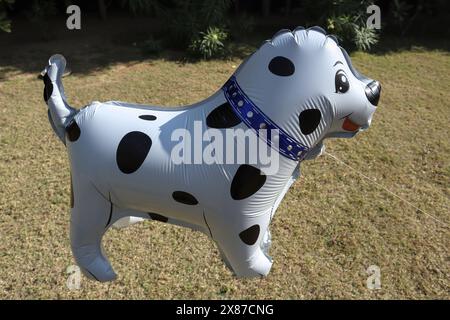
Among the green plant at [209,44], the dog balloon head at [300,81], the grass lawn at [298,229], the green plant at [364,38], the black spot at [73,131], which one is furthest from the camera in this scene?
the green plant at [364,38]

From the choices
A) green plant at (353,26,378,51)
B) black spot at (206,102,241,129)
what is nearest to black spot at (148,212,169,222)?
black spot at (206,102,241,129)

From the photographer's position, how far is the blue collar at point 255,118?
1.72 metres

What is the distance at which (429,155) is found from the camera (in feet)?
14.4

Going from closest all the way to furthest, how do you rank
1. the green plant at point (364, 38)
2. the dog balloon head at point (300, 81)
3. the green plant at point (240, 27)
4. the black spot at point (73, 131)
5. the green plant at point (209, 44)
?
the dog balloon head at point (300, 81) → the black spot at point (73, 131) → the green plant at point (209, 44) → the green plant at point (364, 38) → the green plant at point (240, 27)

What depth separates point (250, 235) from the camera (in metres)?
1.93

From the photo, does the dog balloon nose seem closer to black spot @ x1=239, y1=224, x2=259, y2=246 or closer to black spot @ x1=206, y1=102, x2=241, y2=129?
black spot @ x1=206, y1=102, x2=241, y2=129

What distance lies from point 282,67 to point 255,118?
0.25 metres

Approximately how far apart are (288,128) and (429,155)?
332 cm

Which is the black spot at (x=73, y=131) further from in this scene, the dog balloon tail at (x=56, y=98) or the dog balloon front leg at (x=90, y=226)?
the dog balloon front leg at (x=90, y=226)

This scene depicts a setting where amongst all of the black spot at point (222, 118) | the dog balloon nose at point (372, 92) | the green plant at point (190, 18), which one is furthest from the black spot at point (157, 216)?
the green plant at point (190, 18)

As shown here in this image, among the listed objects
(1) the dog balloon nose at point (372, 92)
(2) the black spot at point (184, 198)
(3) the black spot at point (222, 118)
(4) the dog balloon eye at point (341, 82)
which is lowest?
(2) the black spot at point (184, 198)

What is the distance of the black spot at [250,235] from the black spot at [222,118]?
0.52m

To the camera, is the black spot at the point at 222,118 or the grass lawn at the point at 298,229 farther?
the grass lawn at the point at 298,229

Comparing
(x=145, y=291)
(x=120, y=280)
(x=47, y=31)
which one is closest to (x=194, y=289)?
(x=145, y=291)
